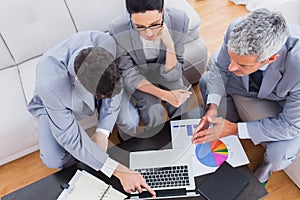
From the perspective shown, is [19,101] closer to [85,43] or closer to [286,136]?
[85,43]

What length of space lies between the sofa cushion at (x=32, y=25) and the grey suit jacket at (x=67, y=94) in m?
Answer: 0.44

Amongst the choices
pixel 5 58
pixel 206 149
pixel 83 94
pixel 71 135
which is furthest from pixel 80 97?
pixel 5 58

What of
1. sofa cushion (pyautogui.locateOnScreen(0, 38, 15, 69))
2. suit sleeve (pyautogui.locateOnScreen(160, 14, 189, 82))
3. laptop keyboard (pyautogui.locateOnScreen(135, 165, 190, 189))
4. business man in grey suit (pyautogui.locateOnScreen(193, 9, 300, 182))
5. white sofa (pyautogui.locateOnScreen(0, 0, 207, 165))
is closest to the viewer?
business man in grey suit (pyautogui.locateOnScreen(193, 9, 300, 182))

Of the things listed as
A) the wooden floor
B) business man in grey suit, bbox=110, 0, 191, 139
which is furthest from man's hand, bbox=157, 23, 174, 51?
the wooden floor

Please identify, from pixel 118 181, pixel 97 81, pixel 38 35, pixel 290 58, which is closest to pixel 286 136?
pixel 290 58

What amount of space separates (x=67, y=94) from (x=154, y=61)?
482 mm

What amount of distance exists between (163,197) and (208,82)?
23.5 inches

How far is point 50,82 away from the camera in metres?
1.42

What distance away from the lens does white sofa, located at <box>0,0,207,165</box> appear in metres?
1.82

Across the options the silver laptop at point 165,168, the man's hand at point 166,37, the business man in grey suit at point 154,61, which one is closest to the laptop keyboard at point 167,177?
the silver laptop at point 165,168

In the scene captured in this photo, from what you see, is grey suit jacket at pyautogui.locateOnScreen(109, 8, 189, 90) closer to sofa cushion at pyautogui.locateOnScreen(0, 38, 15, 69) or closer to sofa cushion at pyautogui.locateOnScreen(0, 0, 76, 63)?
sofa cushion at pyautogui.locateOnScreen(0, 0, 76, 63)

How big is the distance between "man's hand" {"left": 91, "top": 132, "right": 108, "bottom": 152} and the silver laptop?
0.13 meters

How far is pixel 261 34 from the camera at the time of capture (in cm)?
135

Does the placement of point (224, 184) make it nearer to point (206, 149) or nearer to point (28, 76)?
point (206, 149)
